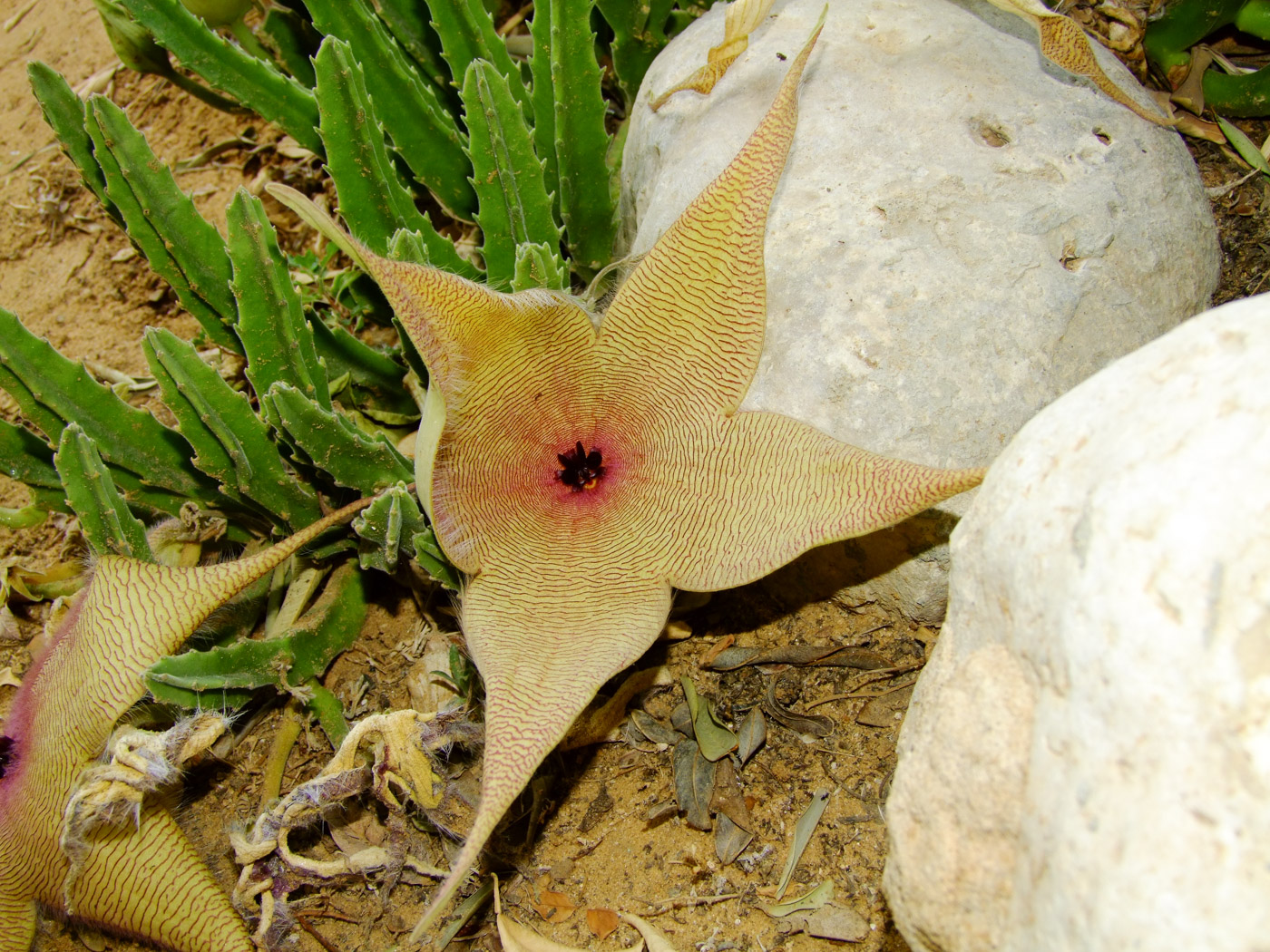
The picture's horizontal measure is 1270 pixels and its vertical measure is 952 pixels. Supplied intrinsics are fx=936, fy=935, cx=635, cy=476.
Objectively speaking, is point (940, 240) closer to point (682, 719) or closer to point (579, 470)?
point (579, 470)

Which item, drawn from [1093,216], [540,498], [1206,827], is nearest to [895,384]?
[1093,216]

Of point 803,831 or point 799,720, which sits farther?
point 799,720

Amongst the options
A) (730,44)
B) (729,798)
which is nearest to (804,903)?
(729,798)

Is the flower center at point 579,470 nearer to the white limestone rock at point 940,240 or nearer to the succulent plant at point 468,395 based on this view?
the succulent plant at point 468,395

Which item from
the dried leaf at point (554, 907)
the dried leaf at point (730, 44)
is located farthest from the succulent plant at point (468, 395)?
the dried leaf at point (554, 907)

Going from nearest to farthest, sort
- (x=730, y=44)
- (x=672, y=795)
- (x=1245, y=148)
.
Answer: (x=672, y=795) → (x=730, y=44) → (x=1245, y=148)

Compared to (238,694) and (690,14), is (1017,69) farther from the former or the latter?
(238,694)

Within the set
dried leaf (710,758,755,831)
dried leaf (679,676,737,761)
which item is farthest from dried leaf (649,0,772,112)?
dried leaf (710,758,755,831)
